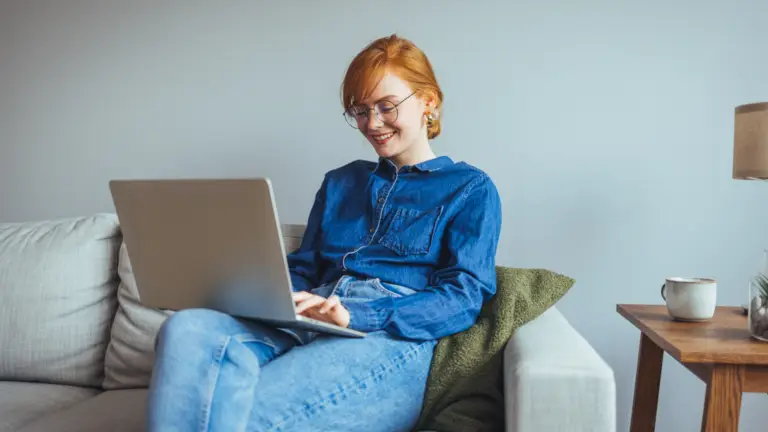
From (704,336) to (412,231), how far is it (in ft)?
1.78

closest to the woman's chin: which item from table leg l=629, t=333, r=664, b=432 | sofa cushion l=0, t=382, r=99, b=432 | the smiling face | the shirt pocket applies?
the smiling face

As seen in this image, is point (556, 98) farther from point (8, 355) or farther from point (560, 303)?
point (8, 355)

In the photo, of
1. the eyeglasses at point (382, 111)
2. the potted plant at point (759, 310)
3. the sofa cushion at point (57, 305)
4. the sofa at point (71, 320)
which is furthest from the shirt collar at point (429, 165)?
the sofa cushion at point (57, 305)

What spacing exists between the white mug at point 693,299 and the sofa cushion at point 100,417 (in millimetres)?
991

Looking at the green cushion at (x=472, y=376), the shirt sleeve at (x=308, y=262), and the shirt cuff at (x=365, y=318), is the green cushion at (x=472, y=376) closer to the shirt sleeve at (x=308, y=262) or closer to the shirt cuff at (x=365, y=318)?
the shirt cuff at (x=365, y=318)

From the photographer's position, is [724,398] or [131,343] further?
[131,343]

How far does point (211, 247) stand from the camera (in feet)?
3.40

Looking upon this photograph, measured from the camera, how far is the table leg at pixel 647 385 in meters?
1.54

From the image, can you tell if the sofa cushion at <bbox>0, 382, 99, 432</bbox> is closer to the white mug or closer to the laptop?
the laptop

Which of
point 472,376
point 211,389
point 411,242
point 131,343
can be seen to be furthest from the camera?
point 131,343

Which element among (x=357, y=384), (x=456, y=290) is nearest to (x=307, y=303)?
(x=357, y=384)

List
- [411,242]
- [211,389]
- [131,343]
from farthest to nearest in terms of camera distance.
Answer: [131,343], [411,242], [211,389]

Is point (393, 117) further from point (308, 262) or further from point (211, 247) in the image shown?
point (211, 247)

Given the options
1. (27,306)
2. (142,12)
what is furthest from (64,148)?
(27,306)
